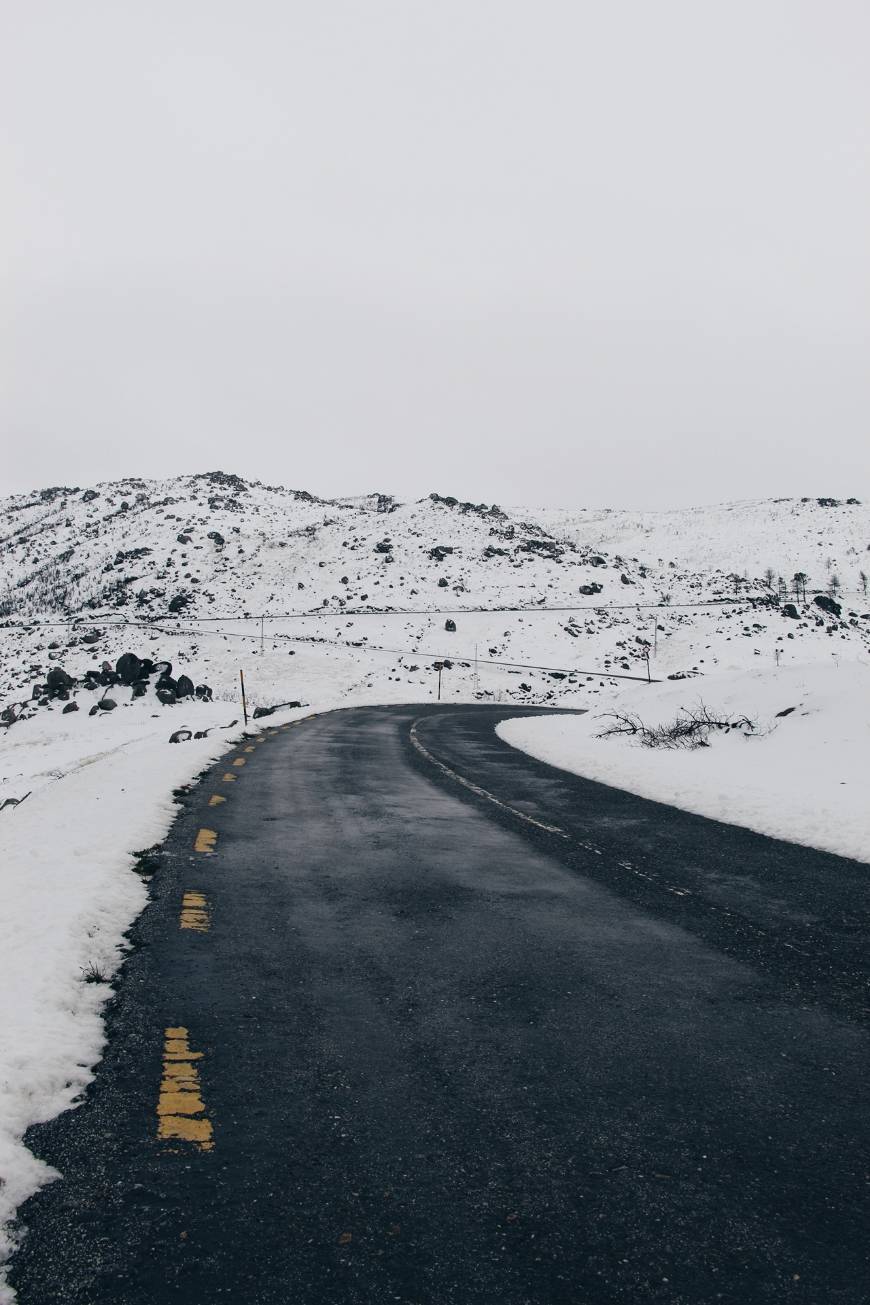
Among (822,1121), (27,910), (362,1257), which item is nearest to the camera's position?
(362,1257)

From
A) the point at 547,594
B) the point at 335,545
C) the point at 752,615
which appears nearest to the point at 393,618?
the point at 547,594

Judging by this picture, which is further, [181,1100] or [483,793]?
[483,793]

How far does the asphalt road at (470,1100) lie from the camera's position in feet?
7.24

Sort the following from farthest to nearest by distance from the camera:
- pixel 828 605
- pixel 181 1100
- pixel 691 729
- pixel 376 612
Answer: pixel 828 605 → pixel 376 612 → pixel 691 729 → pixel 181 1100

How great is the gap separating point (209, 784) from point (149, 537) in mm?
70576

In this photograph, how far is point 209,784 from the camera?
11344 mm

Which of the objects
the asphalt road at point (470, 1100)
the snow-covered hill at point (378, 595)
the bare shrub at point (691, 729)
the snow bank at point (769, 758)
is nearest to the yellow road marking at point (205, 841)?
the asphalt road at point (470, 1100)

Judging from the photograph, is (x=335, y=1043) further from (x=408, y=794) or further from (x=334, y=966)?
(x=408, y=794)

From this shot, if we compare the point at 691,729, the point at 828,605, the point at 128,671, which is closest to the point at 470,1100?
the point at 691,729

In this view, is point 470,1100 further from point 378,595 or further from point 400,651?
point 378,595

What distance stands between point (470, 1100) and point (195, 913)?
2.93 m

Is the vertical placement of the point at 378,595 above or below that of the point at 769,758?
above

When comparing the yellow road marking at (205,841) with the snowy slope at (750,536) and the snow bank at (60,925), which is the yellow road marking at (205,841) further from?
the snowy slope at (750,536)

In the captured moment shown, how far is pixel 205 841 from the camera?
25.2 feet
